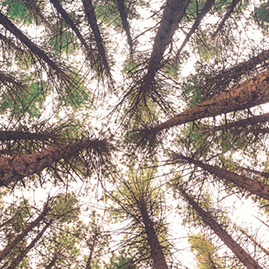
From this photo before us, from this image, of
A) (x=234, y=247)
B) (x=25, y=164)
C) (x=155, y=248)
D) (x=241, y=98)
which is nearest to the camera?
(x=241, y=98)

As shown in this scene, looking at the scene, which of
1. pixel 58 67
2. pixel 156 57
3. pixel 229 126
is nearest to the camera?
pixel 156 57

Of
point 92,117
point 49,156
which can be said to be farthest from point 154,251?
point 92,117

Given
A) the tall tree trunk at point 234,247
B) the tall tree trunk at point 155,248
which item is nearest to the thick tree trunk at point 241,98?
the tall tree trunk at point 234,247

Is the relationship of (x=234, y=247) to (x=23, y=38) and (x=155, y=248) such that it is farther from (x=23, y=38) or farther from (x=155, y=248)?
(x=23, y=38)

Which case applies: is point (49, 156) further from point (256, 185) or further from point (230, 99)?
point (256, 185)

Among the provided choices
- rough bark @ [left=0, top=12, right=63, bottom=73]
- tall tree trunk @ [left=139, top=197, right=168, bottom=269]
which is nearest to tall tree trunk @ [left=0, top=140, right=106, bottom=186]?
rough bark @ [left=0, top=12, right=63, bottom=73]

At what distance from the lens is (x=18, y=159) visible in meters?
2.62

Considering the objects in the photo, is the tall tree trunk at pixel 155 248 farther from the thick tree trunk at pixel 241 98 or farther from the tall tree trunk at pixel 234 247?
the thick tree trunk at pixel 241 98

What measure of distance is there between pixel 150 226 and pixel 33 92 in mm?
7336

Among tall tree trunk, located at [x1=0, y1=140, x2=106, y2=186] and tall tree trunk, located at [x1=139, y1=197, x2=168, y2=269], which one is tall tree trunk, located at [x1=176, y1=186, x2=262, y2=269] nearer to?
tall tree trunk, located at [x1=139, y1=197, x2=168, y2=269]

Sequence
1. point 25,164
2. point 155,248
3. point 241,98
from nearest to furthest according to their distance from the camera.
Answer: point 241,98, point 25,164, point 155,248

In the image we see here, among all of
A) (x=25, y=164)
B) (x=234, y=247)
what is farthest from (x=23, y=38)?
(x=234, y=247)

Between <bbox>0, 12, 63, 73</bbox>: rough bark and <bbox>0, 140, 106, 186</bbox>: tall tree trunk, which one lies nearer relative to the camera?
<bbox>0, 12, 63, 73</bbox>: rough bark

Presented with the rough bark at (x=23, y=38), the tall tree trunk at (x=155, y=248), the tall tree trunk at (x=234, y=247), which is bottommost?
the tall tree trunk at (x=155, y=248)
